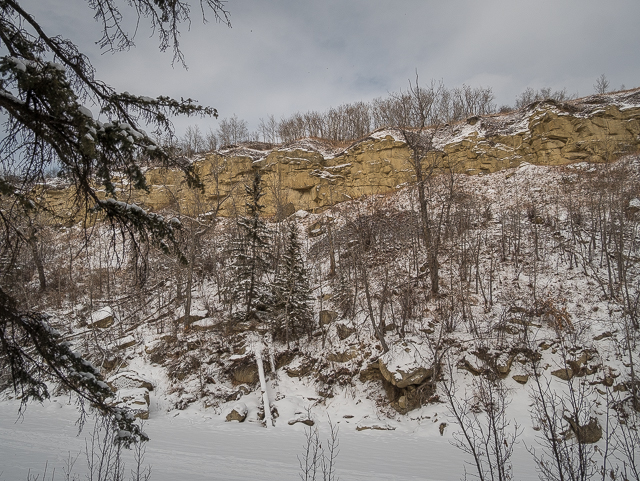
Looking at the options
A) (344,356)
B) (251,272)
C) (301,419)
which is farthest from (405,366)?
(251,272)

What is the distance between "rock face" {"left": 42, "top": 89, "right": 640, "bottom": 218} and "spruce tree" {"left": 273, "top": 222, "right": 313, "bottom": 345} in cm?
1168

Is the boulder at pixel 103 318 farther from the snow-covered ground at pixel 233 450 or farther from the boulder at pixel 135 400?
the boulder at pixel 135 400

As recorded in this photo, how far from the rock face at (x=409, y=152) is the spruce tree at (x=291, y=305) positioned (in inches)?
460

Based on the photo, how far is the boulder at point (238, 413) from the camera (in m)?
10.4

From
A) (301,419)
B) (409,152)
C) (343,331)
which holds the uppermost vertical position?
(409,152)

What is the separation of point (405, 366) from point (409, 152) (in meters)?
24.1

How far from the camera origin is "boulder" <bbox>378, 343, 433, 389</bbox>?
32.9ft

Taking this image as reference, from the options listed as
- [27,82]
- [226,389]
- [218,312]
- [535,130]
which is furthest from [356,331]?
[535,130]

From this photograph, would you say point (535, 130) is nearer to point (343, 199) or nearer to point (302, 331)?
point (343, 199)

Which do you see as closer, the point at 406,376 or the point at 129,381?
the point at 406,376

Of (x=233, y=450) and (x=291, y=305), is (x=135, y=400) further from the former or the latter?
(x=291, y=305)

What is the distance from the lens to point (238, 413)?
10.5 meters

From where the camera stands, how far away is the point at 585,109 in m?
27.0

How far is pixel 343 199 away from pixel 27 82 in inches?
1119
